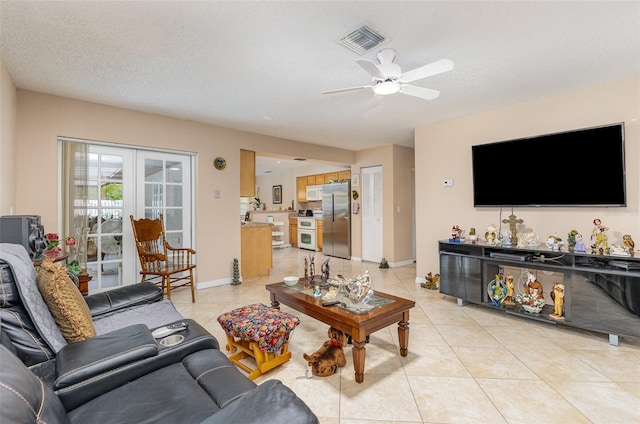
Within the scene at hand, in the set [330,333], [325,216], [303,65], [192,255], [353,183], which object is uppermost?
[303,65]

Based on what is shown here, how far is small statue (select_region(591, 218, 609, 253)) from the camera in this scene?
2.64m

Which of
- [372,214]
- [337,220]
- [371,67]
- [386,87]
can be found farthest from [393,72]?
[337,220]

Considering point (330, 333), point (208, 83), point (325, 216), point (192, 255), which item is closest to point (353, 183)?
point (325, 216)

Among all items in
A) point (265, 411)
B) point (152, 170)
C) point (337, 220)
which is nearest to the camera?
point (265, 411)

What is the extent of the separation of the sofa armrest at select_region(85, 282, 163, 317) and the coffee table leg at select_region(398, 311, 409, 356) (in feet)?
6.20

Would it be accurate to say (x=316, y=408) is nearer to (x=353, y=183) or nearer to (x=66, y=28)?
(x=66, y=28)

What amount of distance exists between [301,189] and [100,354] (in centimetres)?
762

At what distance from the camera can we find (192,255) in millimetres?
4188

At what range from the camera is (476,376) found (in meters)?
2.04

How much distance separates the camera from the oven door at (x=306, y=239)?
25.6 ft

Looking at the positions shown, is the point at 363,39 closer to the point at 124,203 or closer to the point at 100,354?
the point at 100,354

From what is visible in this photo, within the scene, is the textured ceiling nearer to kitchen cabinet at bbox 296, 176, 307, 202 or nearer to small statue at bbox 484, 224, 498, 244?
small statue at bbox 484, 224, 498, 244

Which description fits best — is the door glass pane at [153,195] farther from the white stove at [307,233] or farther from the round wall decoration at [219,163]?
the white stove at [307,233]

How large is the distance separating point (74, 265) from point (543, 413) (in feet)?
12.6
